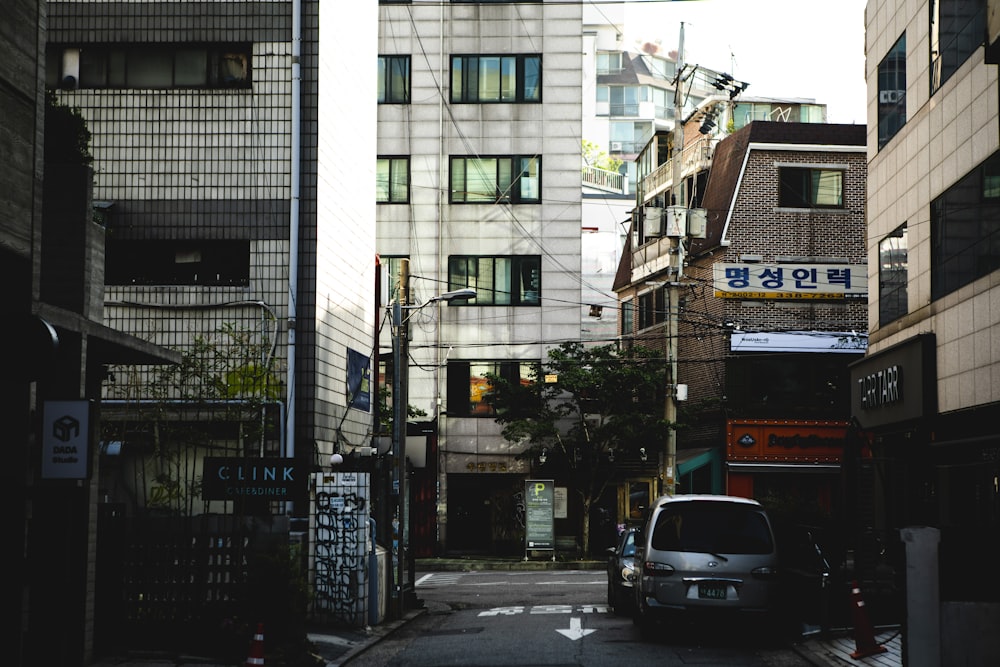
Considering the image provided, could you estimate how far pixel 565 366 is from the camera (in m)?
39.8

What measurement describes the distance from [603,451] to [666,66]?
80158 mm

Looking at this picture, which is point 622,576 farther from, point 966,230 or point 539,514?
point 539,514

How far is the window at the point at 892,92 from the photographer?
24.4 m

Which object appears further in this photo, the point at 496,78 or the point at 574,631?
the point at 496,78

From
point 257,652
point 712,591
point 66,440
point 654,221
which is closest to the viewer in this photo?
point 66,440

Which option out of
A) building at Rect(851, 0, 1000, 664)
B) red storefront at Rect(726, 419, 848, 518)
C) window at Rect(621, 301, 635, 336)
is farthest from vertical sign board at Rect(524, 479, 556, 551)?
window at Rect(621, 301, 635, 336)

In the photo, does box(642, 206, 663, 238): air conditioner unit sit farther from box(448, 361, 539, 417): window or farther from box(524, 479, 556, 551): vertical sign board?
box(524, 479, 556, 551): vertical sign board

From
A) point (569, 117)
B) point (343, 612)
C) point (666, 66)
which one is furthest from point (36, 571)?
point (666, 66)

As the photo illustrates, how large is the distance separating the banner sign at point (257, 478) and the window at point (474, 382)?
26.3 meters

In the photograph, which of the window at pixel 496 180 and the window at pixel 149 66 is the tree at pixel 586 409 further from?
the window at pixel 149 66

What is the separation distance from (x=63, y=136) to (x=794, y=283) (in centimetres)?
→ 3081

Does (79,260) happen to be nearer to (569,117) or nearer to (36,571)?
(36,571)

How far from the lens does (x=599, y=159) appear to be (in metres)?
88.5

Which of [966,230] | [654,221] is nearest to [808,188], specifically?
[654,221]
